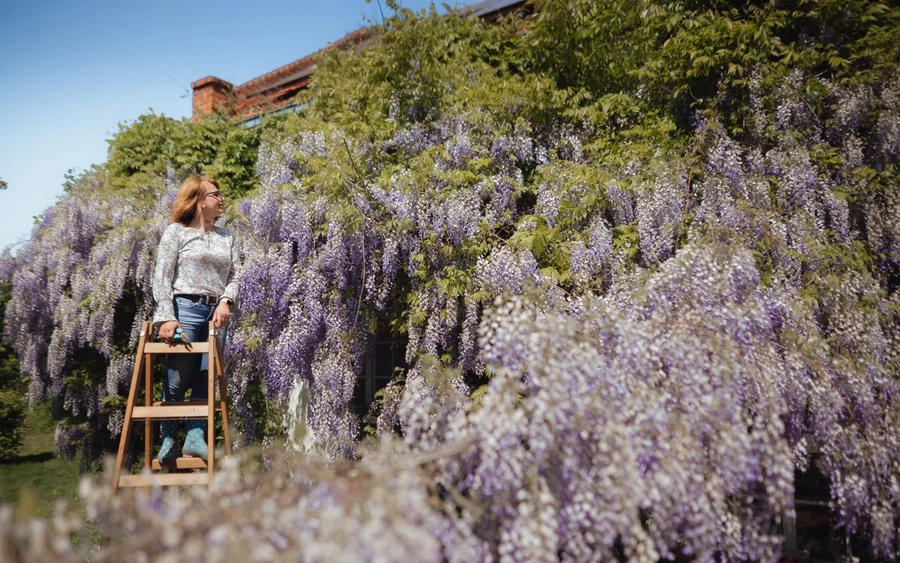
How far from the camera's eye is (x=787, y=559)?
3777mm

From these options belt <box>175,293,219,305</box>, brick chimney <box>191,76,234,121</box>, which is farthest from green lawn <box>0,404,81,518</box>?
brick chimney <box>191,76,234,121</box>

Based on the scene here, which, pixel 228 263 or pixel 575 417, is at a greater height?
pixel 228 263

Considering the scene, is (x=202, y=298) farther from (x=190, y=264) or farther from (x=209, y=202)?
(x=209, y=202)

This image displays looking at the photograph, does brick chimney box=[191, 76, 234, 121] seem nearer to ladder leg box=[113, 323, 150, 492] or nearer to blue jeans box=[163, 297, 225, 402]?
blue jeans box=[163, 297, 225, 402]

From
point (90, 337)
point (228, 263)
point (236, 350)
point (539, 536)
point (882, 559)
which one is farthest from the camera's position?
point (90, 337)

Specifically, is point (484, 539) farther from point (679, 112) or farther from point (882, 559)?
point (679, 112)

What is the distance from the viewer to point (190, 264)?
11.7ft

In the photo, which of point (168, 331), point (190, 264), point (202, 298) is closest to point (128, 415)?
point (168, 331)

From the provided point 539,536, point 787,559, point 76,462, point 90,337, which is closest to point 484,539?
point 539,536

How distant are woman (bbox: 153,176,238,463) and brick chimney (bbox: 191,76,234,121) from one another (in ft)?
15.1

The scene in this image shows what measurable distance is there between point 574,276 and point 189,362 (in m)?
2.39

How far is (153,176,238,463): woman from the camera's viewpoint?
335cm

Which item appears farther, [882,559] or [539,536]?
[882,559]

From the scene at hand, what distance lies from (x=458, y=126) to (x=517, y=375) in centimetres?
300
